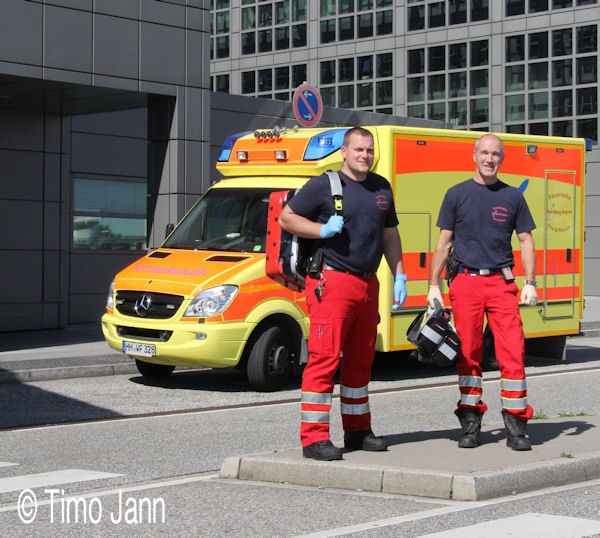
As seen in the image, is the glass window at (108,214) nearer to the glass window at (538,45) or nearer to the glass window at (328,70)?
the glass window at (538,45)

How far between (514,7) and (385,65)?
4.72 m

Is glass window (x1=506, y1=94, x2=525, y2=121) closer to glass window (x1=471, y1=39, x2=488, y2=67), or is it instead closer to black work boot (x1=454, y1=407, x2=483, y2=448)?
glass window (x1=471, y1=39, x2=488, y2=67)

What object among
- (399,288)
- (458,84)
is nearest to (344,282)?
(399,288)

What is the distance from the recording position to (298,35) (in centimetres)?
4481

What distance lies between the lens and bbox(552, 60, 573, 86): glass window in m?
38.8

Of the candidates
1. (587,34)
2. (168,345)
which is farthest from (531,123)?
(168,345)

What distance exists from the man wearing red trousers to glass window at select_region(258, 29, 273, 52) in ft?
123

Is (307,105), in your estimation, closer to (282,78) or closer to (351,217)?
(351,217)

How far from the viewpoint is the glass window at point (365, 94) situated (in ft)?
142

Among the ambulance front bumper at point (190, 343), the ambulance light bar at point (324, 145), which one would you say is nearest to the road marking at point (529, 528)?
the ambulance front bumper at point (190, 343)

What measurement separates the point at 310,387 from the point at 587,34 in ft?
107

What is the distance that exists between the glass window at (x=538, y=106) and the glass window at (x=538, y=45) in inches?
44.9

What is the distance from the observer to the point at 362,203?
809 centimetres

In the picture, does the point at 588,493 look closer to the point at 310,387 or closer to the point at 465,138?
the point at 310,387
